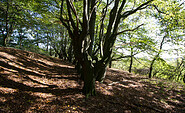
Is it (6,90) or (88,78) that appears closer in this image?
(6,90)

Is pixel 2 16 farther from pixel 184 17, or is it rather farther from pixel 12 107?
pixel 184 17

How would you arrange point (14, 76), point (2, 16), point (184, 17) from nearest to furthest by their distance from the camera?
point (14, 76) < point (184, 17) < point (2, 16)

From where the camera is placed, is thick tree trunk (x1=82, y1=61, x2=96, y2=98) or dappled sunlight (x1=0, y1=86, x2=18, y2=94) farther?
thick tree trunk (x1=82, y1=61, x2=96, y2=98)

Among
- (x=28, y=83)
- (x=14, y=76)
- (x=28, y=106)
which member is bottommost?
(x=28, y=106)

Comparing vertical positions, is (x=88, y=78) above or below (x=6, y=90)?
above

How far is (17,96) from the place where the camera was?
3793mm

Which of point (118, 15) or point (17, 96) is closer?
point (17, 96)

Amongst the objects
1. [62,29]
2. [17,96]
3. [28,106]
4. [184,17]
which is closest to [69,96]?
[28,106]

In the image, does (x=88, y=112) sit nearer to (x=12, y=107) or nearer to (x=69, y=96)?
(x=69, y=96)

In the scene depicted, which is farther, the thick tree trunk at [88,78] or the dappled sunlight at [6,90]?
the thick tree trunk at [88,78]

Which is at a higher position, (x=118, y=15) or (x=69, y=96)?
(x=118, y=15)

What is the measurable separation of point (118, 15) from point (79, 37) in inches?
141

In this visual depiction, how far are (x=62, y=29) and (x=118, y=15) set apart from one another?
1156 cm

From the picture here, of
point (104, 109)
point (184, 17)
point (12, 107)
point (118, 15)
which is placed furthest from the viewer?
point (118, 15)
